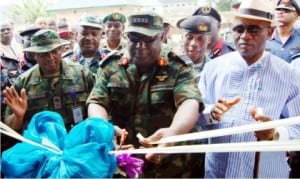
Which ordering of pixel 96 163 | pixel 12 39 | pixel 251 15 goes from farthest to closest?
pixel 12 39, pixel 251 15, pixel 96 163

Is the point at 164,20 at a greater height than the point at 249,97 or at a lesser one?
greater

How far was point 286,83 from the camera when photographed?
4.91 ft

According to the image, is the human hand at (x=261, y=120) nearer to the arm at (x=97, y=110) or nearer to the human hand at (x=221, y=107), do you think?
the human hand at (x=221, y=107)

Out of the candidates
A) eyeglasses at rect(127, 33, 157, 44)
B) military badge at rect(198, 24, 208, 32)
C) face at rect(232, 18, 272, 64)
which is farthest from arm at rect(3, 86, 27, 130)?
face at rect(232, 18, 272, 64)

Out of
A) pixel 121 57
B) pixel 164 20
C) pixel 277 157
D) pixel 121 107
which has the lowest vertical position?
pixel 277 157

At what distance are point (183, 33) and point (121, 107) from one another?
368 mm

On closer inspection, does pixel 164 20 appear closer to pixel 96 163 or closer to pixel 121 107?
pixel 121 107

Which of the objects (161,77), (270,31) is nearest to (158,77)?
(161,77)

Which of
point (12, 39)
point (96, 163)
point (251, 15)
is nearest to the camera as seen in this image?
point (96, 163)

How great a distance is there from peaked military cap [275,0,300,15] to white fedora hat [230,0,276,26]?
1.9 inches

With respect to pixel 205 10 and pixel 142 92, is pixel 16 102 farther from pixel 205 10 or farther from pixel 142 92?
pixel 205 10

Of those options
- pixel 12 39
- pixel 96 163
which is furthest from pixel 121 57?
pixel 96 163

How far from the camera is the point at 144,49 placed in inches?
60.1

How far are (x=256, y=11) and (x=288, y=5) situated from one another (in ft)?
0.51
